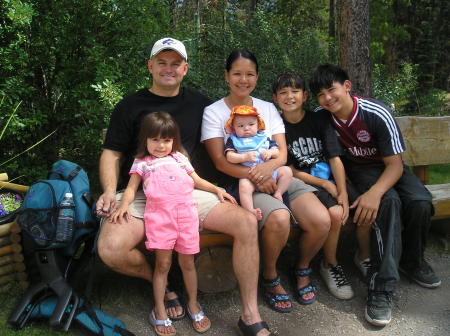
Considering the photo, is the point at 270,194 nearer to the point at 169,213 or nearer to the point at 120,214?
the point at 169,213

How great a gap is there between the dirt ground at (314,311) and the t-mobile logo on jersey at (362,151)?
93cm

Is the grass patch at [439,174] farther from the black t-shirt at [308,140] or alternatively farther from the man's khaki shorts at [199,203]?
the man's khaki shorts at [199,203]

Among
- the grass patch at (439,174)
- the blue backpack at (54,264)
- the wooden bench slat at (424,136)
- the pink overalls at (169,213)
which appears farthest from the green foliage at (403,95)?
the blue backpack at (54,264)

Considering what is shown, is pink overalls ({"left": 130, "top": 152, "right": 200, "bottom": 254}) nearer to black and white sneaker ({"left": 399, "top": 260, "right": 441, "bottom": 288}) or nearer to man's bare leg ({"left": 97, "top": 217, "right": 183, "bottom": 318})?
man's bare leg ({"left": 97, "top": 217, "right": 183, "bottom": 318})

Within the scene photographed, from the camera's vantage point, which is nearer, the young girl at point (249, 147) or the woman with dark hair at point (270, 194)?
the woman with dark hair at point (270, 194)

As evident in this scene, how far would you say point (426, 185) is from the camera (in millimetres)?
3791

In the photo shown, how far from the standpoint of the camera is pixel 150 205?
2.66 meters

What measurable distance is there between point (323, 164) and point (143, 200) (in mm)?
1352

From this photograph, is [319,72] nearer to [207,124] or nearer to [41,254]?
[207,124]

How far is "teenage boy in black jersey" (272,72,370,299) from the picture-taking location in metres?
3.10

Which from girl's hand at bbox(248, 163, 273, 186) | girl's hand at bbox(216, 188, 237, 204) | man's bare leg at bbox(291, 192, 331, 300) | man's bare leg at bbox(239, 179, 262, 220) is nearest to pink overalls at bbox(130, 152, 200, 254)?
girl's hand at bbox(216, 188, 237, 204)

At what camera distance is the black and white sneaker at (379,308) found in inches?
110

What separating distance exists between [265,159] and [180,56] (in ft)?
3.00

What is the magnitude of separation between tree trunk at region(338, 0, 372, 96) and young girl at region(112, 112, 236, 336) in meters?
2.52
